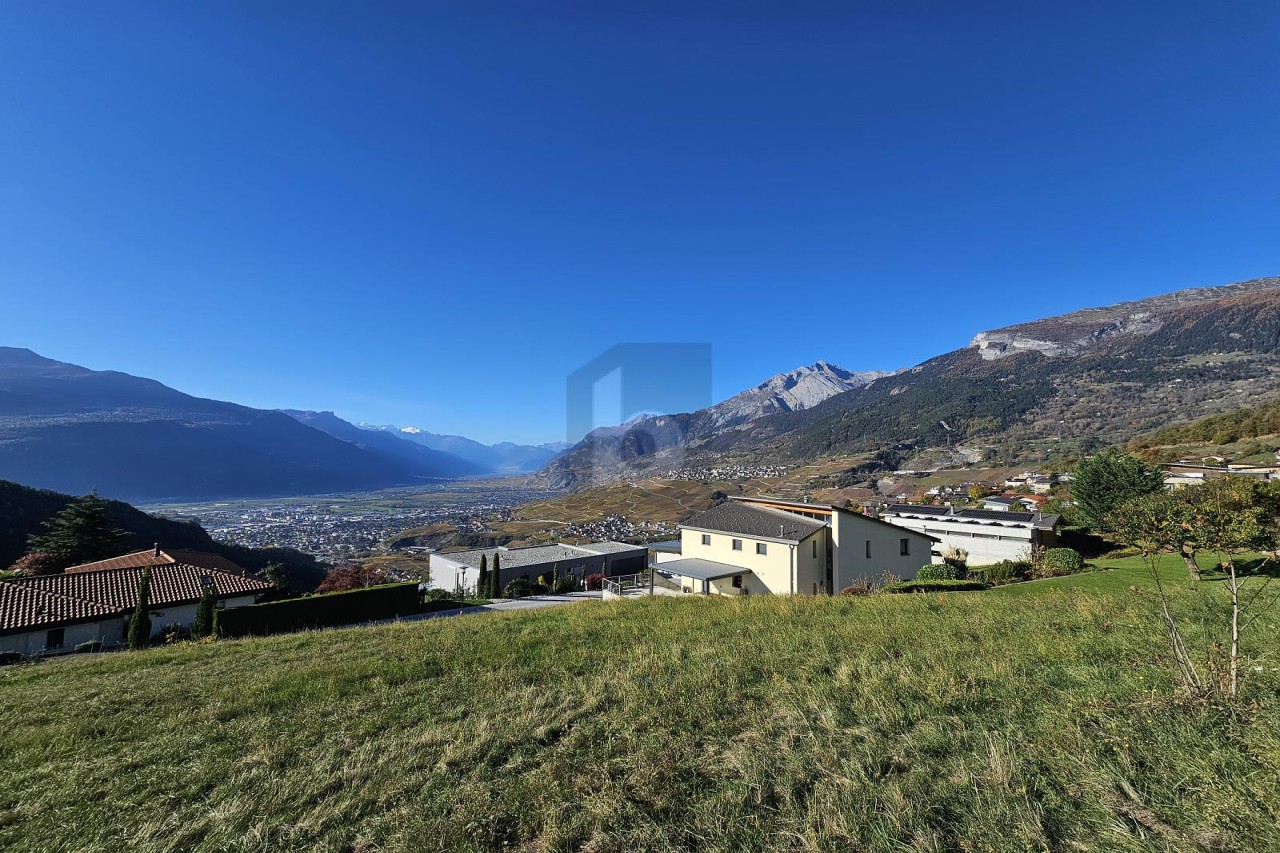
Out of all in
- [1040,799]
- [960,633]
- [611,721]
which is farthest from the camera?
[960,633]

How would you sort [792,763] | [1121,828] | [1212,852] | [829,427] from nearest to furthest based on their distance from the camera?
[1212,852] → [1121,828] → [792,763] → [829,427]

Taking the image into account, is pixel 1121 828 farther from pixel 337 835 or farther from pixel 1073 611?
pixel 1073 611

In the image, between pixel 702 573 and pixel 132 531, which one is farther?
pixel 132 531

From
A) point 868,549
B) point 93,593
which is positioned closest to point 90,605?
point 93,593

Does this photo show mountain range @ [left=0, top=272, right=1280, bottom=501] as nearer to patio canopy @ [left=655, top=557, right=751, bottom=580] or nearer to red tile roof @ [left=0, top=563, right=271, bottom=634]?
patio canopy @ [left=655, top=557, right=751, bottom=580]

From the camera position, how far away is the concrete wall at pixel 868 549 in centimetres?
2152

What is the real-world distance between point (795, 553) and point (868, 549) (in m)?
4.60

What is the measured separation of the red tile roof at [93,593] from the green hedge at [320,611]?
183 inches

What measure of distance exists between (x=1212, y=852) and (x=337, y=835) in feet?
15.2

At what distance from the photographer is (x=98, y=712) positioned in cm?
556

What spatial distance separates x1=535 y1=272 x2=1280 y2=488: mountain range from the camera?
380 feet

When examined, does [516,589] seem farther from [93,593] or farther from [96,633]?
[93,593]

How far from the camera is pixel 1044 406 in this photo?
147 metres

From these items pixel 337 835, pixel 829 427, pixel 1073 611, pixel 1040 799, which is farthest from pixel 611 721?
pixel 829 427
